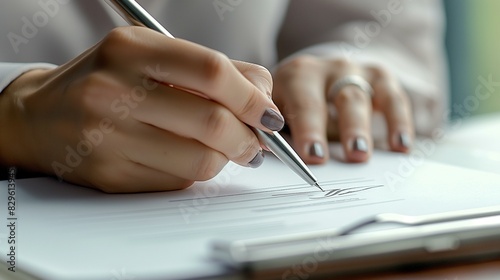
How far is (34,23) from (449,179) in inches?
17.4

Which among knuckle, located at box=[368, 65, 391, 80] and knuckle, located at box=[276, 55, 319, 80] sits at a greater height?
knuckle, located at box=[276, 55, 319, 80]

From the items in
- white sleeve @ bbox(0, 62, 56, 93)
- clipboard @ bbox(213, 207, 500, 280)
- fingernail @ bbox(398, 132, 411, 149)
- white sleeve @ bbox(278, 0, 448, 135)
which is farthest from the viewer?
white sleeve @ bbox(278, 0, 448, 135)

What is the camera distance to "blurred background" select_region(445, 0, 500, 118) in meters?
1.61

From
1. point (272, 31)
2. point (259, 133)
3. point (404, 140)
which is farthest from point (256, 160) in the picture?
point (272, 31)

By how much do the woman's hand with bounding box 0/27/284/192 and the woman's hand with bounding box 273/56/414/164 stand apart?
15cm

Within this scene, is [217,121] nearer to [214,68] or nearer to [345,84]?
[214,68]

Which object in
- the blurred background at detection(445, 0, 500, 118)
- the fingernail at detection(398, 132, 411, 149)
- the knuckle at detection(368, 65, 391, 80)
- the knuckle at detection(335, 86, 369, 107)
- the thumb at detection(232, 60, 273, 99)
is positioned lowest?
the blurred background at detection(445, 0, 500, 118)

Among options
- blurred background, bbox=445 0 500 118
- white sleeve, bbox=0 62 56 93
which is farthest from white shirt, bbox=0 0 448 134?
blurred background, bbox=445 0 500 118

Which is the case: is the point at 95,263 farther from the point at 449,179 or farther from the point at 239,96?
the point at 449,179

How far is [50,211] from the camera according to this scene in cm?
45

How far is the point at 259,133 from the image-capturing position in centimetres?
51

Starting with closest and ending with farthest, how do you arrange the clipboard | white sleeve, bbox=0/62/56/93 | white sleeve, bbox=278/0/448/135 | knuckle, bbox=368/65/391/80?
1. the clipboard
2. white sleeve, bbox=0/62/56/93
3. knuckle, bbox=368/65/391/80
4. white sleeve, bbox=278/0/448/135

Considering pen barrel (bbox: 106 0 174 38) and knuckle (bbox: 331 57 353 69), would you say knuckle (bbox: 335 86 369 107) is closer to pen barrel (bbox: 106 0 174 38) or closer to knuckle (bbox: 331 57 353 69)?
knuckle (bbox: 331 57 353 69)

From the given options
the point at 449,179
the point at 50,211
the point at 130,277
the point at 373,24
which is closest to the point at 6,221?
the point at 50,211
